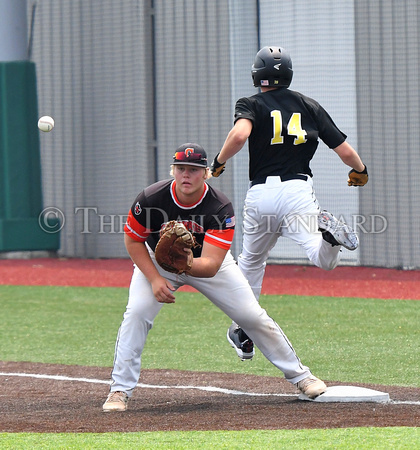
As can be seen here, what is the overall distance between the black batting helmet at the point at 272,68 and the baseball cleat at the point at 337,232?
123 cm

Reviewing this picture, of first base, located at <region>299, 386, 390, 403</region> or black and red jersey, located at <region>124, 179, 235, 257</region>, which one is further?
first base, located at <region>299, 386, 390, 403</region>

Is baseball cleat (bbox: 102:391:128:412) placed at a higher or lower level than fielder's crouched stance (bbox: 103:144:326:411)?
lower

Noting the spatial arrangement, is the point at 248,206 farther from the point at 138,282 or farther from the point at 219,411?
the point at 219,411

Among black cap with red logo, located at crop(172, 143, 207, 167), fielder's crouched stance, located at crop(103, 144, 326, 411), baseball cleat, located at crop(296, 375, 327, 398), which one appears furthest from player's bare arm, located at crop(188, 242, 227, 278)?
baseball cleat, located at crop(296, 375, 327, 398)

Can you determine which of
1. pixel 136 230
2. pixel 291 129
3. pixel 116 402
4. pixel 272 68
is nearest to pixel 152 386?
pixel 116 402

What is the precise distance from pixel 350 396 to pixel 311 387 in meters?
0.25

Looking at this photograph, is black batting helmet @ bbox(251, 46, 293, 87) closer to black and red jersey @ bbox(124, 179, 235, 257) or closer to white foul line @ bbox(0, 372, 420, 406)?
black and red jersey @ bbox(124, 179, 235, 257)

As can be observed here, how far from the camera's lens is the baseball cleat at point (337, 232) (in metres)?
5.43

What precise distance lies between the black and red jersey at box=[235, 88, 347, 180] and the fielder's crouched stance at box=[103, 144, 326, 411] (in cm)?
87

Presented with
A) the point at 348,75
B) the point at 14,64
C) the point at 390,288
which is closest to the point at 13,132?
the point at 14,64

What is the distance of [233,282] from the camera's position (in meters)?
5.41

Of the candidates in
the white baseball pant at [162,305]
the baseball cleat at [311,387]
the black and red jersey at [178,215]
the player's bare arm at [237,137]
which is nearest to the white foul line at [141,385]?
the baseball cleat at [311,387]

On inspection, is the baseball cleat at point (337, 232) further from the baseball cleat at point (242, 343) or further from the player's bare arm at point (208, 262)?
the baseball cleat at point (242, 343)

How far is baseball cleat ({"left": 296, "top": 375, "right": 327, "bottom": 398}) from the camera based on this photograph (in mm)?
5492
